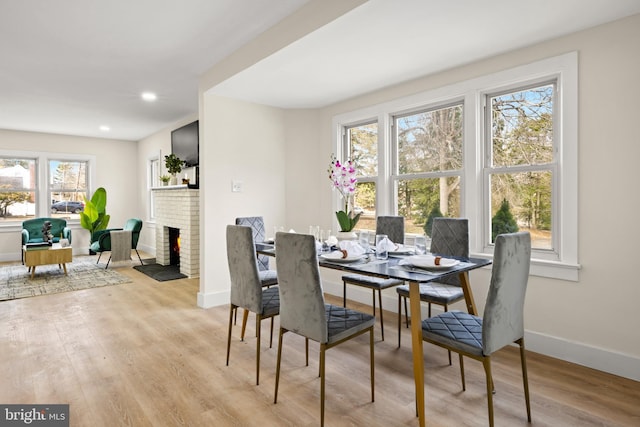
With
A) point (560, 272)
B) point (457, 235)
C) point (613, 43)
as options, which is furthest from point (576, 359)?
point (613, 43)

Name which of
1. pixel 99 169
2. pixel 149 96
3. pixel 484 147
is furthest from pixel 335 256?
pixel 99 169

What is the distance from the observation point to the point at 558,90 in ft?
9.14

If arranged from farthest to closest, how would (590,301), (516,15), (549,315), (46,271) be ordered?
(46,271)
(549,315)
(590,301)
(516,15)

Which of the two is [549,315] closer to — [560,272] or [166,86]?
[560,272]

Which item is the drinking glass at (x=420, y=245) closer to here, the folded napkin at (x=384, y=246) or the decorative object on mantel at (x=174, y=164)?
the folded napkin at (x=384, y=246)

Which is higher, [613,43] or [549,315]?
[613,43]

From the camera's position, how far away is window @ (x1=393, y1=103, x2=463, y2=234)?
3535mm

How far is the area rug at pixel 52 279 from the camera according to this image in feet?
15.5

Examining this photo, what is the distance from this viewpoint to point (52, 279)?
5.35m

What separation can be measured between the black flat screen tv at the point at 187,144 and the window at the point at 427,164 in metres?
3.29

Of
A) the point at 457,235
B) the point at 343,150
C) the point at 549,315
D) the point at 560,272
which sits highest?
the point at 343,150

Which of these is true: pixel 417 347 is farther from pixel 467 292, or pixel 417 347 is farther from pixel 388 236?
pixel 388 236

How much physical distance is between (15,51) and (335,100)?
313 centimetres

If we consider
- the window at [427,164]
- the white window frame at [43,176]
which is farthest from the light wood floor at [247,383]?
the white window frame at [43,176]
